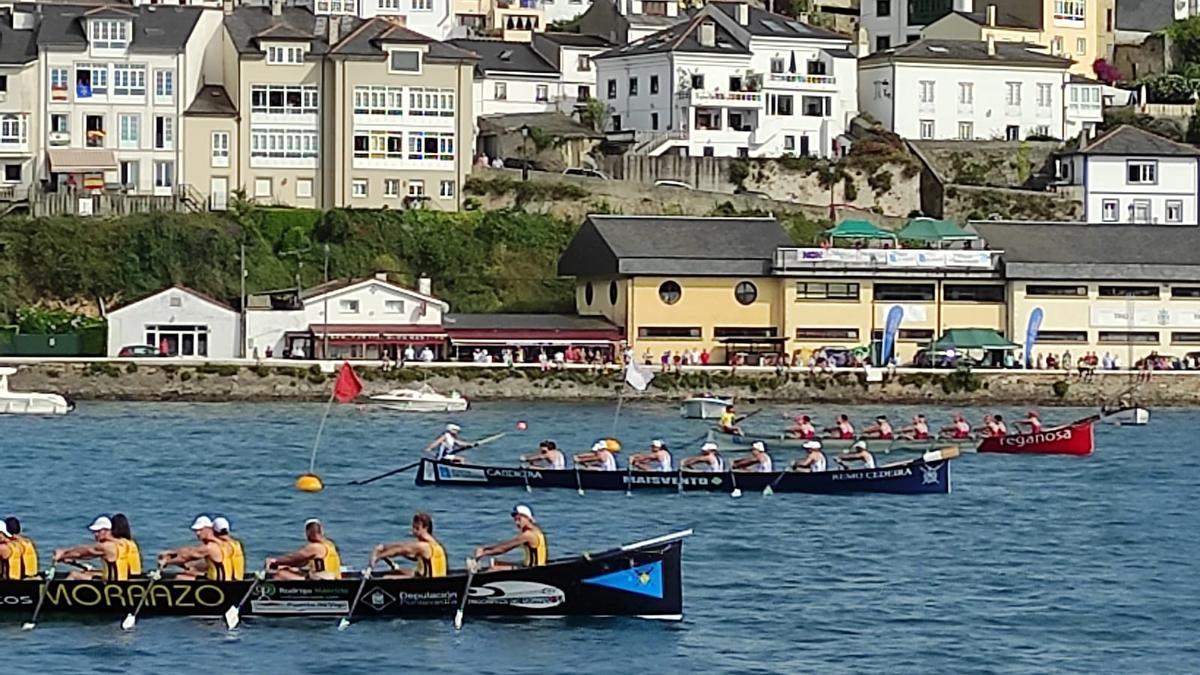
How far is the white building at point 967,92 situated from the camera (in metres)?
106

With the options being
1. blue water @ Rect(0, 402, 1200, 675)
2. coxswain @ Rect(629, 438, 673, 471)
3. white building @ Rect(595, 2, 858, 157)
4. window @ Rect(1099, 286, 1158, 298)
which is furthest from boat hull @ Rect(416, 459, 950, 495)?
white building @ Rect(595, 2, 858, 157)

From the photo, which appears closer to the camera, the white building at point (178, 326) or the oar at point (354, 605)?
the oar at point (354, 605)

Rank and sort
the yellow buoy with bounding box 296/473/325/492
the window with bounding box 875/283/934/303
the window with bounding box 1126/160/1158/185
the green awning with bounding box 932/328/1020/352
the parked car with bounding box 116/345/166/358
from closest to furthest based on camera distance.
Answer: the yellow buoy with bounding box 296/473/325/492 < the parked car with bounding box 116/345/166/358 < the green awning with bounding box 932/328/1020/352 < the window with bounding box 875/283/934/303 < the window with bounding box 1126/160/1158/185

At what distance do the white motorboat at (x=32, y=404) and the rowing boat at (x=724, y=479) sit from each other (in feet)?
79.7

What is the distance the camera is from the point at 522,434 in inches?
2721

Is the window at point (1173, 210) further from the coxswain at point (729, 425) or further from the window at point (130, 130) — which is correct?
the window at point (130, 130)

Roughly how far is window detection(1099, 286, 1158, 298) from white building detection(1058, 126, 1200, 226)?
461 inches

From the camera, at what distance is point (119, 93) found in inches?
3693

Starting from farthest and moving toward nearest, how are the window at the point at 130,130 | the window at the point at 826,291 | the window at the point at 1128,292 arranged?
the window at the point at 130,130, the window at the point at 1128,292, the window at the point at 826,291

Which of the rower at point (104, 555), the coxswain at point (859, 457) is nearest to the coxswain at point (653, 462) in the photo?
the coxswain at point (859, 457)

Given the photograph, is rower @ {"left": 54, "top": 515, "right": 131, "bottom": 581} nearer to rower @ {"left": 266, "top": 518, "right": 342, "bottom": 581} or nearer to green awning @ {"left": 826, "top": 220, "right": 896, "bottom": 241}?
rower @ {"left": 266, "top": 518, "right": 342, "bottom": 581}

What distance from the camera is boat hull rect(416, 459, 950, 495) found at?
53500mm

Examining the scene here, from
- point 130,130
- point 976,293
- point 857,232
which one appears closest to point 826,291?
point 857,232

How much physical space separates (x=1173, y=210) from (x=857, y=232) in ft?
60.4
